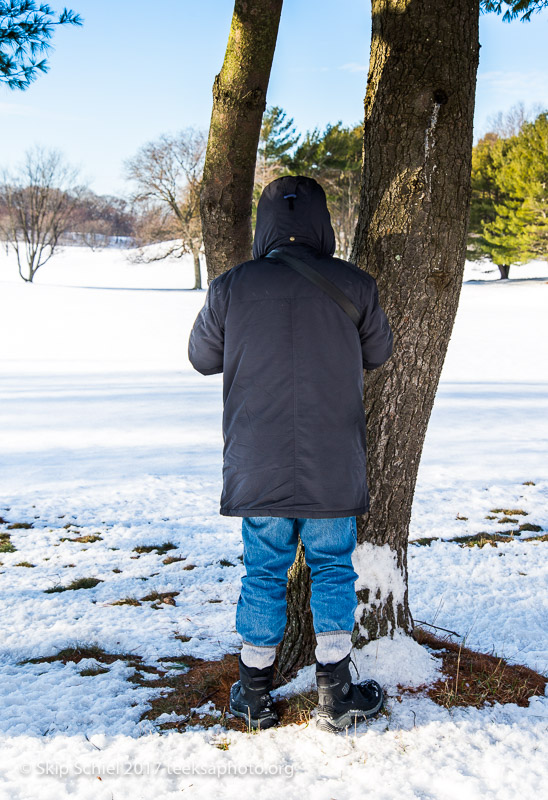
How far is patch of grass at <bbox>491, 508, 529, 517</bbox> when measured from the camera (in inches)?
201

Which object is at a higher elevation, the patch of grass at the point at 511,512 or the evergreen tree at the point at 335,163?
the evergreen tree at the point at 335,163

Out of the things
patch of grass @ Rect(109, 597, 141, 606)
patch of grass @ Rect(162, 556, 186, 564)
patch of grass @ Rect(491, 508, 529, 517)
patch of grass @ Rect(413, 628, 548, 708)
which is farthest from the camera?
patch of grass @ Rect(491, 508, 529, 517)

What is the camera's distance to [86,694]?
2346 mm

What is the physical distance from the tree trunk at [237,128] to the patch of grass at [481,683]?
6.18 feet

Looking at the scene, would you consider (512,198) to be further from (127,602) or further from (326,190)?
(127,602)

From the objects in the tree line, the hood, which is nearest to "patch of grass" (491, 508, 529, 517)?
the hood

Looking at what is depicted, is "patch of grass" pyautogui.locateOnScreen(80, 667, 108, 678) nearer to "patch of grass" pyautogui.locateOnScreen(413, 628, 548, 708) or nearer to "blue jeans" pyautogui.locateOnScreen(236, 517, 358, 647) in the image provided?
"blue jeans" pyautogui.locateOnScreen(236, 517, 358, 647)

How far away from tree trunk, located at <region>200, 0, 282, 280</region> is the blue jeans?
1281 mm

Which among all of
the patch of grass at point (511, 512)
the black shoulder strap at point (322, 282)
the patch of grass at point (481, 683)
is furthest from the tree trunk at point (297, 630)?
the patch of grass at point (511, 512)

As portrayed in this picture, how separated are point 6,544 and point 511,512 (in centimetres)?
382

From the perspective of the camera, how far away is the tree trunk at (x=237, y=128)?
2.71m

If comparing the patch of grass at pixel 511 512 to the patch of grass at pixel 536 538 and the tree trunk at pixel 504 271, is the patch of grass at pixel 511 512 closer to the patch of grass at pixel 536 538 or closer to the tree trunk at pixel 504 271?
the patch of grass at pixel 536 538

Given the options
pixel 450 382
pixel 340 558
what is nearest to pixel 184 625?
pixel 340 558

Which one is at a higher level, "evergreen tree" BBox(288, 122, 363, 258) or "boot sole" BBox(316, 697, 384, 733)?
"evergreen tree" BBox(288, 122, 363, 258)
